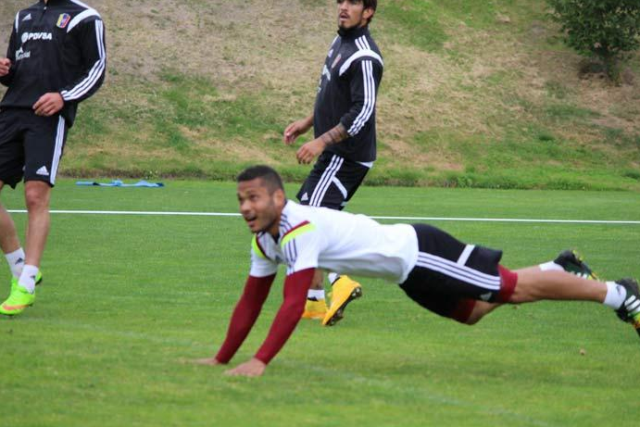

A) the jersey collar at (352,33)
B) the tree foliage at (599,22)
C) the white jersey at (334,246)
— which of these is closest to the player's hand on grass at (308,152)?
the jersey collar at (352,33)

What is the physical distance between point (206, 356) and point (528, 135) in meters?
28.1

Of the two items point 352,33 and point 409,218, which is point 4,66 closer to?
point 352,33

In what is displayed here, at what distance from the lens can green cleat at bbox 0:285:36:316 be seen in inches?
345

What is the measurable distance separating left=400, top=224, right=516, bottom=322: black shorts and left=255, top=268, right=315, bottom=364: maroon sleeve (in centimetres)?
86

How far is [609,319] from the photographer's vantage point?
9711mm

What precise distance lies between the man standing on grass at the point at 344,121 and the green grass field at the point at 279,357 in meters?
0.84

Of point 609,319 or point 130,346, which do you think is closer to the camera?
point 130,346

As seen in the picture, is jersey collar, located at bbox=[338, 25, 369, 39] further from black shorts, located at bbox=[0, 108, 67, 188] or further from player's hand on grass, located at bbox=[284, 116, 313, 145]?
black shorts, located at bbox=[0, 108, 67, 188]

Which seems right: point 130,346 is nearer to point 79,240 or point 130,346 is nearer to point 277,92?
point 79,240

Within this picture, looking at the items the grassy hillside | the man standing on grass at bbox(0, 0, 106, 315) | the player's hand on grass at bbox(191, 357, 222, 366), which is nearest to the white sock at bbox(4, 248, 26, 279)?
the man standing on grass at bbox(0, 0, 106, 315)

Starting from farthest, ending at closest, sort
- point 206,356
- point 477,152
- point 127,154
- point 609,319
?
1. point 477,152
2. point 127,154
3. point 609,319
4. point 206,356

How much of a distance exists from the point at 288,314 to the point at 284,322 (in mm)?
46

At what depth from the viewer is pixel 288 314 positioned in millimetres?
6570

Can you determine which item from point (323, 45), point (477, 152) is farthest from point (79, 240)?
point (323, 45)
